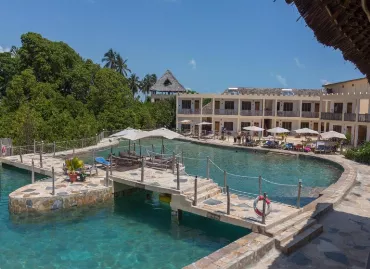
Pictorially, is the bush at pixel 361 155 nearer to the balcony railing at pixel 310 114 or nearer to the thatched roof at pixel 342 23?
the balcony railing at pixel 310 114

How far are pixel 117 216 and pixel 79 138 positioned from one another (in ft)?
52.0

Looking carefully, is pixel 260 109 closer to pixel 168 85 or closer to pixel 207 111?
pixel 207 111

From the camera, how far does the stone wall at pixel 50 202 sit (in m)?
12.1

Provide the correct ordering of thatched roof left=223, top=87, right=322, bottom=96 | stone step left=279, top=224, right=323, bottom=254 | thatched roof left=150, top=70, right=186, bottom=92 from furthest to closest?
thatched roof left=150, top=70, right=186, bottom=92 → thatched roof left=223, top=87, right=322, bottom=96 → stone step left=279, top=224, right=323, bottom=254

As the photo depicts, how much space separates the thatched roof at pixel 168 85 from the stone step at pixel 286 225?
1748 inches

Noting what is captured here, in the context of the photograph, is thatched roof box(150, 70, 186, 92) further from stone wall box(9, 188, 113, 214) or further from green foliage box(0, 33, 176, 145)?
stone wall box(9, 188, 113, 214)

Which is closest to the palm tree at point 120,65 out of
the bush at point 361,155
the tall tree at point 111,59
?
the tall tree at point 111,59

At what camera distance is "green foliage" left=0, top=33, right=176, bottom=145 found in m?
26.2

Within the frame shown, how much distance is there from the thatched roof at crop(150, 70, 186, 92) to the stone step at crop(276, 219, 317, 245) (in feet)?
148

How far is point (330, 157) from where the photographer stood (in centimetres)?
2455

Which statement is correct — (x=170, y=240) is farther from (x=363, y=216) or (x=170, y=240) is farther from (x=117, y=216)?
(x=363, y=216)

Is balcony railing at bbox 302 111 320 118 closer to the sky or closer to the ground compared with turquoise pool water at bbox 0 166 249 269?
closer to the sky

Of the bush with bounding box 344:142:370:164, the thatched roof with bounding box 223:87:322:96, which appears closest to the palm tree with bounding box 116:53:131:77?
the thatched roof with bounding box 223:87:322:96

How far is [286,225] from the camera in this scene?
9.48m
